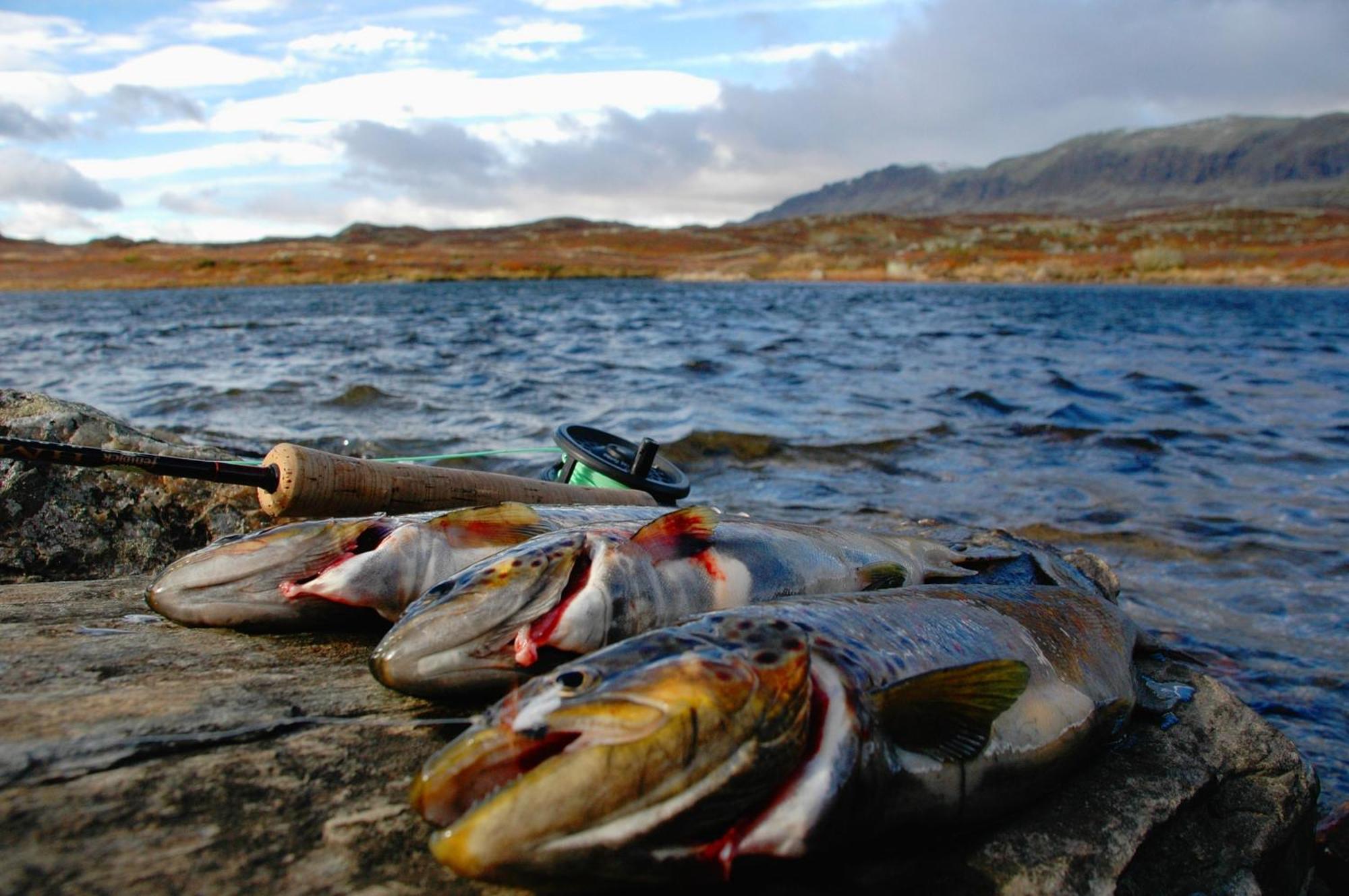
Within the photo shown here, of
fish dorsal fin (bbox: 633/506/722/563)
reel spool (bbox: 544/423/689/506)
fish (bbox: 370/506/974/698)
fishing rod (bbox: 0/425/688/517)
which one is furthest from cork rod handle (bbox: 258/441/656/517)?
fish dorsal fin (bbox: 633/506/722/563)

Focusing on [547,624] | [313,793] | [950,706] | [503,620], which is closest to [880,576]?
[950,706]

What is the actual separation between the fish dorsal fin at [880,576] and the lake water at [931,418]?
89.3 inches

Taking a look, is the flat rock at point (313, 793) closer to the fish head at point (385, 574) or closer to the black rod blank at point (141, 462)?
the fish head at point (385, 574)

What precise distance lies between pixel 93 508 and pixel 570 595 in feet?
11.4

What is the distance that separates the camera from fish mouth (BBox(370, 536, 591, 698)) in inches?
96.7

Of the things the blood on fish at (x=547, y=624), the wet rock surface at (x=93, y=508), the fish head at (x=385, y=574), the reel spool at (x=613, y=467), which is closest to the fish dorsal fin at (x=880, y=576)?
the blood on fish at (x=547, y=624)

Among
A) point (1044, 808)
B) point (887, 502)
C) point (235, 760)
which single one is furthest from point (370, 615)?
point (887, 502)

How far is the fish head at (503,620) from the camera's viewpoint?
8.07 feet

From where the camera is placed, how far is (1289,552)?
24.1 feet

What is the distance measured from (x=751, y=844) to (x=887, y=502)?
7.17 m

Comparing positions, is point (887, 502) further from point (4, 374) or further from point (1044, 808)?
point (4, 374)

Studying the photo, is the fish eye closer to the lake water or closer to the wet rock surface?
the wet rock surface

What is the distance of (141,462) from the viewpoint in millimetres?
3760

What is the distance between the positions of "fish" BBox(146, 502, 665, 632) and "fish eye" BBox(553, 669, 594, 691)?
4.10 feet
